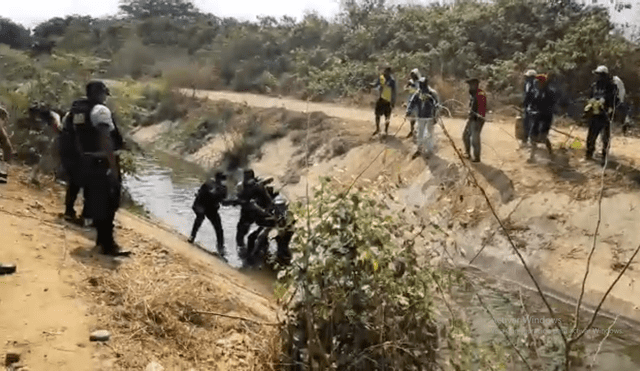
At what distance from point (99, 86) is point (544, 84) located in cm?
826

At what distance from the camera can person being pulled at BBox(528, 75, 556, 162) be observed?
11.8 m

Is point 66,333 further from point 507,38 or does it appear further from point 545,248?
point 507,38

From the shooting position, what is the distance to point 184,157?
22.8 meters

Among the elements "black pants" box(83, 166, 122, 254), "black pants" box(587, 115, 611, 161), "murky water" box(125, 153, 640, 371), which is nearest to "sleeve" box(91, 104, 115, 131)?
"black pants" box(83, 166, 122, 254)

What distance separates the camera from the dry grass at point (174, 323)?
16.6ft

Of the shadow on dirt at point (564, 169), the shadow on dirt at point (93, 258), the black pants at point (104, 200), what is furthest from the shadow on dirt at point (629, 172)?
the shadow on dirt at point (93, 258)

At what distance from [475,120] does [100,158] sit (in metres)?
7.22

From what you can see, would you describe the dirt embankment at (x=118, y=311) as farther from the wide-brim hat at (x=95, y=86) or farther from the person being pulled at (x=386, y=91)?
the person being pulled at (x=386, y=91)

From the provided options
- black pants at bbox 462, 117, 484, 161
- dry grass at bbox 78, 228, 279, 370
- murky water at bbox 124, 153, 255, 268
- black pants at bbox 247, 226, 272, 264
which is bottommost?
murky water at bbox 124, 153, 255, 268

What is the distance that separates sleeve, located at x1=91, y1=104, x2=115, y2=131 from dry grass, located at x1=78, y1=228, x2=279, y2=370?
145cm

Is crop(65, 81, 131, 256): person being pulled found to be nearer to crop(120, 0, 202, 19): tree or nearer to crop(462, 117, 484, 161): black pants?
crop(462, 117, 484, 161): black pants

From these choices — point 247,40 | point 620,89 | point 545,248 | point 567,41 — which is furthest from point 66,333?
point 247,40

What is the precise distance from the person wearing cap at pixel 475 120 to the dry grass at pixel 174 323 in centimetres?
641

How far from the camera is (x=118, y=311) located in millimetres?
5551
